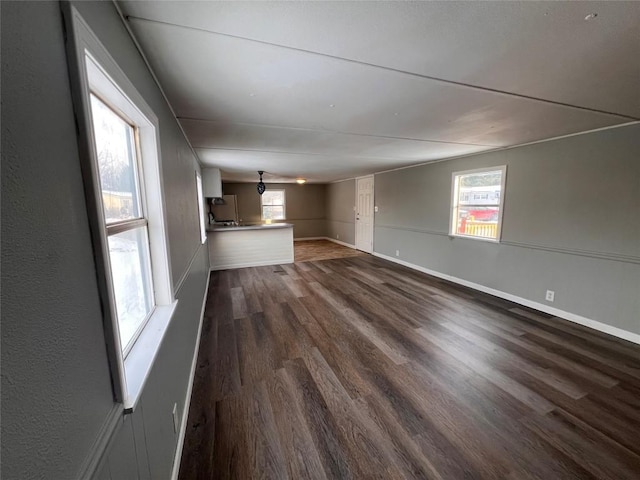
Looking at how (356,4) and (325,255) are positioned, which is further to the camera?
(325,255)

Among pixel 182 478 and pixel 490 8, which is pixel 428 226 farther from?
pixel 182 478

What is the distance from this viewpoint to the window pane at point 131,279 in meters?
1.07

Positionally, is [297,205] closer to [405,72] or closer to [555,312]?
[555,312]

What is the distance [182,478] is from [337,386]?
1.11 metres

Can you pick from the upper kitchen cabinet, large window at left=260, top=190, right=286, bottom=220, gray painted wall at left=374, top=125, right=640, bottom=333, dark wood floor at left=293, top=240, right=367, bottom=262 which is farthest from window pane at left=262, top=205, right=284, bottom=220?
gray painted wall at left=374, top=125, right=640, bottom=333

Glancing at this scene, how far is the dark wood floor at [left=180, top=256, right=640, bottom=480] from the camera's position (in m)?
1.49

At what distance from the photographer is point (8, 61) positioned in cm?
45

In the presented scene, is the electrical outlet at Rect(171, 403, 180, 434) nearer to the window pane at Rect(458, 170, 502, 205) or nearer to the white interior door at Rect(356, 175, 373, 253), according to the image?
the window pane at Rect(458, 170, 502, 205)

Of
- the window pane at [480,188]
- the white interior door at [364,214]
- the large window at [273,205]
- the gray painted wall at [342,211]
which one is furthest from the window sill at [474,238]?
the large window at [273,205]

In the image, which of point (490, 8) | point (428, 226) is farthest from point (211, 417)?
point (428, 226)

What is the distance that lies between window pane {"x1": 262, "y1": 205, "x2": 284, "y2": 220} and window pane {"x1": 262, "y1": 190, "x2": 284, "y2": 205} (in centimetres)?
15

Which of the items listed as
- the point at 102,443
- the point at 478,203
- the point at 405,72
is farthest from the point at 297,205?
the point at 102,443

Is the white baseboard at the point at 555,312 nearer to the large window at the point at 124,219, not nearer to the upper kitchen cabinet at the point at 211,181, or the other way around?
the large window at the point at 124,219

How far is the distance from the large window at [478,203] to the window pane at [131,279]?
4356 millimetres
